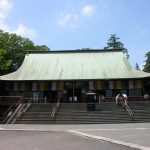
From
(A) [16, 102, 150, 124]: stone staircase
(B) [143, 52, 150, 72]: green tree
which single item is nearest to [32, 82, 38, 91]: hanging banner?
(A) [16, 102, 150, 124]: stone staircase

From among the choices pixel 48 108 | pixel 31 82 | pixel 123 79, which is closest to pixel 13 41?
pixel 31 82

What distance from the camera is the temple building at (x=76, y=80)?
45.0m

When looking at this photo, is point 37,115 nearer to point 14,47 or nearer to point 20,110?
point 20,110

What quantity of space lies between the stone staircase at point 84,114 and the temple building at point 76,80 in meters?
7.52

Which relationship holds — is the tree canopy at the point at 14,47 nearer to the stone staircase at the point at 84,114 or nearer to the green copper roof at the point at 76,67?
the green copper roof at the point at 76,67

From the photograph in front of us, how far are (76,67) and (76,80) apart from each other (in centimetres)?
381

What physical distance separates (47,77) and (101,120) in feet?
48.6

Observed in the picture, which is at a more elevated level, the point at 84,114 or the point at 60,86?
the point at 60,86

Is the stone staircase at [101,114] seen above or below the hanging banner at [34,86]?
below

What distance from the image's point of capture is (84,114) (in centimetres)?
3422

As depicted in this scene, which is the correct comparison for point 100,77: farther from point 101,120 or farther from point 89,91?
point 101,120

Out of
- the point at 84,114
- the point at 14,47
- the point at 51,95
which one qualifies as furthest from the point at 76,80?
the point at 14,47

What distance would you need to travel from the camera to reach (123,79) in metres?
44.5

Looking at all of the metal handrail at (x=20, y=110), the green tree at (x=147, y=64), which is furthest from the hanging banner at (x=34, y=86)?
the green tree at (x=147, y=64)
